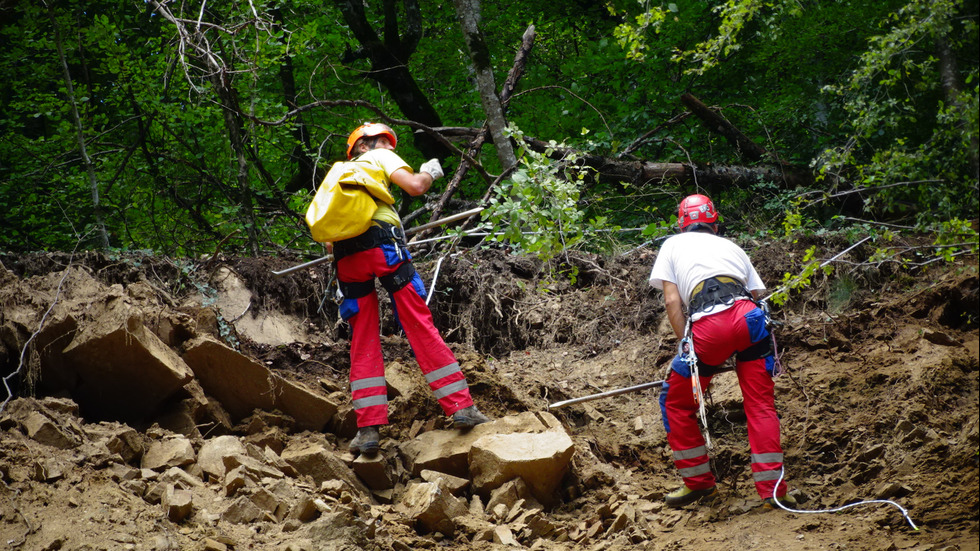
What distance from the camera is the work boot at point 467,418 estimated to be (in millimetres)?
4707

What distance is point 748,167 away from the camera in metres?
8.48

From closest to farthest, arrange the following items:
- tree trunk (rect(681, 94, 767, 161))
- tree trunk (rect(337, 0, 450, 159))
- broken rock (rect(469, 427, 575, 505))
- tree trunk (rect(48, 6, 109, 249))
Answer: broken rock (rect(469, 427, 575, 505)), tree trunk (rect(48, 6, 109, 249)), tree trunk (rect(681, 94, 767, 161)), tree trunk (rect(337, 0, 450, 159))

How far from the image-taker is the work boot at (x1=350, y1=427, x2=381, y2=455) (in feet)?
14.8

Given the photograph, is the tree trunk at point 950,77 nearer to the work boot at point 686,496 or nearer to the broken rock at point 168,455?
the work boot at point 686,496

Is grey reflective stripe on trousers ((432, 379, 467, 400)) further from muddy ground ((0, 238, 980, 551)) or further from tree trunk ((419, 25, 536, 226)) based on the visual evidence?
tree trunk ((419, 25, 536, 226))

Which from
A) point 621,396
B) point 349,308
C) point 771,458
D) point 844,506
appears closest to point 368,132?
point 349,308

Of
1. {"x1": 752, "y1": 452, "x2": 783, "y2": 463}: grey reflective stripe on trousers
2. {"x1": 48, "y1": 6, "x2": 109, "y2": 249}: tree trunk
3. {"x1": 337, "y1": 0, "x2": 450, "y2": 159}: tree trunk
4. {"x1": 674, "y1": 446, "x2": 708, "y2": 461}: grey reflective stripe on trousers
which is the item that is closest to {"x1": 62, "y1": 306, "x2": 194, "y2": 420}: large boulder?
{"x1": 48, "y1": 6, "x2": 109, "y2": 249}: tree trunk

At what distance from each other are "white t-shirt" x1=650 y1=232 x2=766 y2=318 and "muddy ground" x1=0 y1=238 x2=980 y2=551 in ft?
4.02

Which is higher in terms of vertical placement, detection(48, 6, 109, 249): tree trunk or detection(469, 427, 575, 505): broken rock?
detection(48, 6, 109, 249): tree trunk

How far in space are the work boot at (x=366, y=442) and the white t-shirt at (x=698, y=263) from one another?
2.05 metres

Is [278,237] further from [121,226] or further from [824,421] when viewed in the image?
[824,421]

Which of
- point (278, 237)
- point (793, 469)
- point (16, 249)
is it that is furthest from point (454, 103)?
point (793, 469)

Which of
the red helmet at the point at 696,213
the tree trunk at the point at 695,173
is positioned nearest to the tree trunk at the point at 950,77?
the red helmet at the point at 696,213

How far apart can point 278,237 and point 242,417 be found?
514 centimetres
